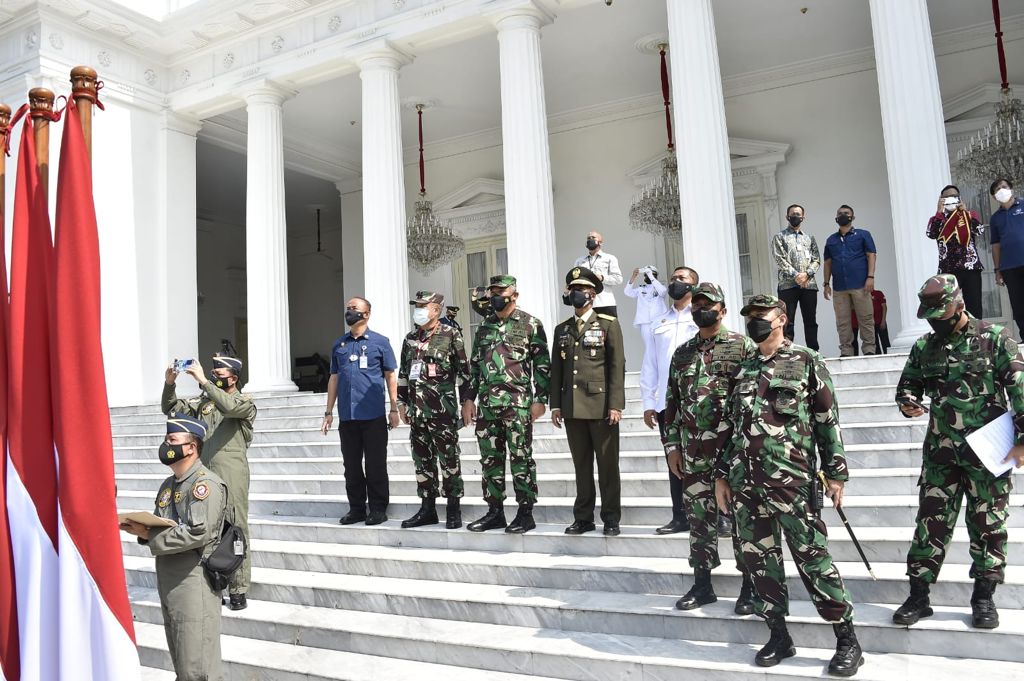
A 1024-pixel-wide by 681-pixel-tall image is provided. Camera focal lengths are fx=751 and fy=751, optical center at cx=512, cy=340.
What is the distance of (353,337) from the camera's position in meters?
6.30

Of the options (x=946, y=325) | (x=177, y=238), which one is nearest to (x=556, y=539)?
(x=946, y=325)

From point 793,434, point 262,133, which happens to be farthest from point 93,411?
point 262,133

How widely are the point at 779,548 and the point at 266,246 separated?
990 centimetres

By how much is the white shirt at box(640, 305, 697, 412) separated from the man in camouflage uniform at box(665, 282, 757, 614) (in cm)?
94

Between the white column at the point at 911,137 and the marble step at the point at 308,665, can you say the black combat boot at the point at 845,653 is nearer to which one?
the marble step at the point at 308,665

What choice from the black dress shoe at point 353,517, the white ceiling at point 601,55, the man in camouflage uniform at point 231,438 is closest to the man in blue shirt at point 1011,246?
the white ceiling at point 601,55

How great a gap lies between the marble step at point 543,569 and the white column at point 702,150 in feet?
14.7

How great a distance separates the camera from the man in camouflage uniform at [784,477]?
332 centimetres

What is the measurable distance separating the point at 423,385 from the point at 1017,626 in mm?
3975

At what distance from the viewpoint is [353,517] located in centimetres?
614

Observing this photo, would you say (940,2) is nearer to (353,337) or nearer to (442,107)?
(442,107)

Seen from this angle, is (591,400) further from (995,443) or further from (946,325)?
(995,443)

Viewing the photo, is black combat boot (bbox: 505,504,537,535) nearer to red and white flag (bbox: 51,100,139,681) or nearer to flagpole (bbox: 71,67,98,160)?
red and white flag (bbox: 51,100,139,681)

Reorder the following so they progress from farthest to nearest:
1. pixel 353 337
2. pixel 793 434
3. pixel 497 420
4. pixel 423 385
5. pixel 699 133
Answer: pixel 699 133 < pixel 353 337 < pixel 423 385 < pixel 497 420 < pixel 793 434
